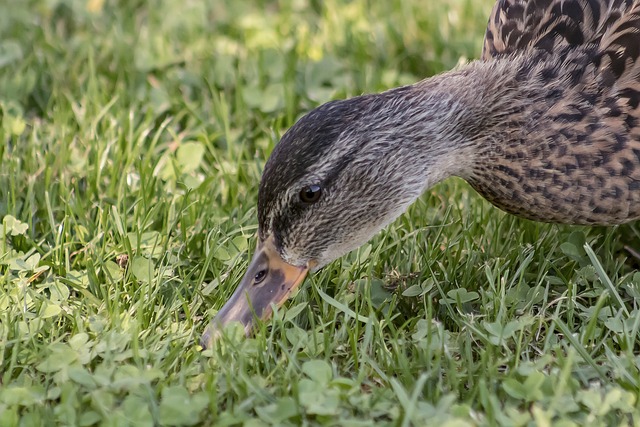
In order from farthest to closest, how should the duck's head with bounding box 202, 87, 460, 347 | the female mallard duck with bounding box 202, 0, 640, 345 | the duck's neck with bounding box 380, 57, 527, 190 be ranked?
the duck's neck with bounding box 380, 57, 527, 190 < the female mallard duck with bounding box 202, 0, 640, 345 < the duck's head with bounding box 202, 87, 460, 347

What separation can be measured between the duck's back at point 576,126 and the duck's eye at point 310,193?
28.5 inches

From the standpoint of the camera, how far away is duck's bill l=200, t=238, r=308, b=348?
384 centimetres

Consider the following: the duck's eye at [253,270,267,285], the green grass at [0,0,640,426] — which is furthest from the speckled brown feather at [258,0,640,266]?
the green grass at [0,0,640,426]

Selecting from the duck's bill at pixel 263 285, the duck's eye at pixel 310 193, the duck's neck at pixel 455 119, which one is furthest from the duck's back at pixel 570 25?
the duck's bill at pixel 263 285

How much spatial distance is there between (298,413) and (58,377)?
Result: 839 mm

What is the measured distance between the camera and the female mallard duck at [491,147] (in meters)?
3.90

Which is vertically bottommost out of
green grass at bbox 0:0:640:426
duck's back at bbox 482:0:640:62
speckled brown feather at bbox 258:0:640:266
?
green grass at bbox 0:0:640:426

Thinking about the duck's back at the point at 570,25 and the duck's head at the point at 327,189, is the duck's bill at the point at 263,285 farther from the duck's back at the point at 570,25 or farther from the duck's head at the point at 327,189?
the duck's back at the point at 570,25

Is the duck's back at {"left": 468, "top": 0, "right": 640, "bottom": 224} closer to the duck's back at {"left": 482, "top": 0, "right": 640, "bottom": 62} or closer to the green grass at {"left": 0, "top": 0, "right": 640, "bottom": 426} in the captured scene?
the duck's back at {"left": 482, "top": 0, "right": 640, "bottom": 62}

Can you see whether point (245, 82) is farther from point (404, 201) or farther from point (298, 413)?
point (298, 413)

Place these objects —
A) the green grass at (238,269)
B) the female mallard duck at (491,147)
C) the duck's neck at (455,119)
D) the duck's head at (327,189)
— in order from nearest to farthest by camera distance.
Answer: the green grass at (238,269), the duck's head at (327,189), the female mallard duck at (491,147), the duck's neck at (455,119)

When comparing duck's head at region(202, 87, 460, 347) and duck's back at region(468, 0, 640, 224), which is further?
duck's back at region(468, 0, 640, 224)

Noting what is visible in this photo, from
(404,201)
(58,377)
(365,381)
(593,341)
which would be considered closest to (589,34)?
(404,201)

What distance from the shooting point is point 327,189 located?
12.8 feet
